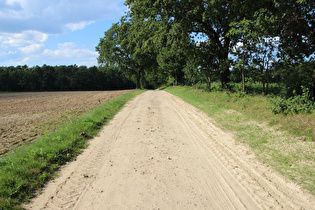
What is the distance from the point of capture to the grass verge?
14.4 feet

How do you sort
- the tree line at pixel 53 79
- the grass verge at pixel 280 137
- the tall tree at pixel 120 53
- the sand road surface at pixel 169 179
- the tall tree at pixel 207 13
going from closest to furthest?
the sand road surface at pixel 169 179, the grass verge at pixel 280 137, the tall tree at pixel 207 13, the tall tree at pixel 120 53, the tree line at pixel 53 79

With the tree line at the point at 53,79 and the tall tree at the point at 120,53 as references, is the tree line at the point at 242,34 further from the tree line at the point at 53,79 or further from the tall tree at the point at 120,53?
the tree line at the point at 53,79

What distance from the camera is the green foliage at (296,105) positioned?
7.24 meters

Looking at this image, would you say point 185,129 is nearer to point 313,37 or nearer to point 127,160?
point 127,160

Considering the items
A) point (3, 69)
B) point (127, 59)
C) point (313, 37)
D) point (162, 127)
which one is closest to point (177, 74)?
point (127, 59)

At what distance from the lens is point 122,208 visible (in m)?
3.21

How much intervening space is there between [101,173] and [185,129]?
4438 mm

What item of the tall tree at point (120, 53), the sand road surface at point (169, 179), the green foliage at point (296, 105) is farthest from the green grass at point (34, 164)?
the tall tree at point (120, 53)

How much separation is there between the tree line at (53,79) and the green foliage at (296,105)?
66665mm

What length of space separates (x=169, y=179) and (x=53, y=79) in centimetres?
8974

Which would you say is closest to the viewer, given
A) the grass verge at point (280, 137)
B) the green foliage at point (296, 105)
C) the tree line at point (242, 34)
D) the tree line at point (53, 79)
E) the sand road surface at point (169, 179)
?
the sand road surface at point (169, 179)

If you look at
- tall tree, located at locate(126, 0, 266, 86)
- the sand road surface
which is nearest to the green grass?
the sand road surface

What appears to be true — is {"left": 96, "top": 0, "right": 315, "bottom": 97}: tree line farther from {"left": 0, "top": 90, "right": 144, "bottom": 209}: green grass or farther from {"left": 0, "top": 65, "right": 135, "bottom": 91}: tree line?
{"left": 0, "top": 65, "right": 135, "bottom": 91}: tree line

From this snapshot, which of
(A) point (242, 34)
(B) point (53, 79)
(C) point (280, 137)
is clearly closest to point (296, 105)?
(C) point (280, 137)
